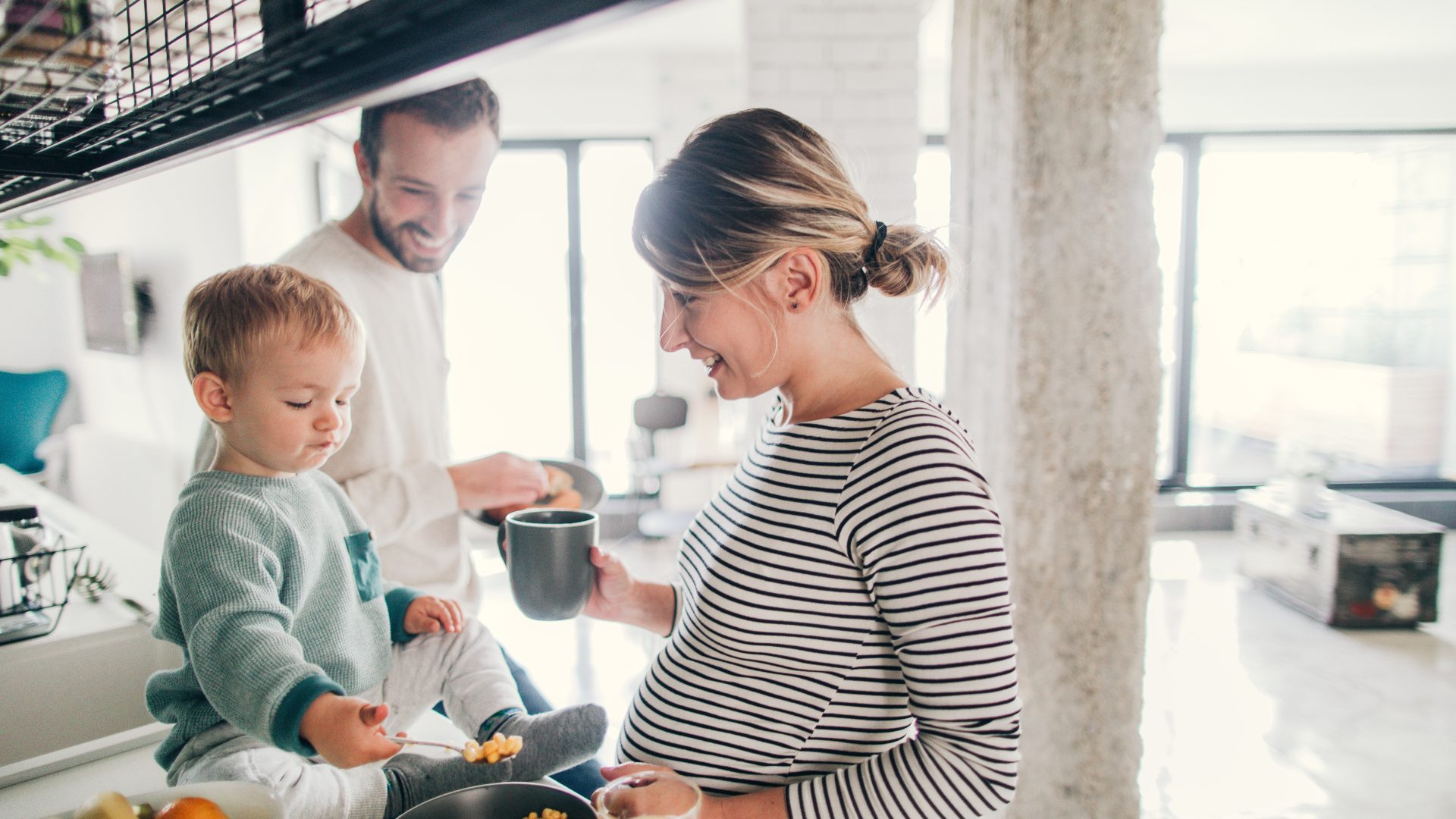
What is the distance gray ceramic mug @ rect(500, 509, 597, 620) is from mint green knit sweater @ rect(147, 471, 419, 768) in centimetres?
18

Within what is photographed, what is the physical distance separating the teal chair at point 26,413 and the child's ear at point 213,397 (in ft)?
17.9

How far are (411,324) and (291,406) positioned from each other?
2.01ft

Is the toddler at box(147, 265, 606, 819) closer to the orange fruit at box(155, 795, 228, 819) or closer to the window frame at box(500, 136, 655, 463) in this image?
the orange fruit at box(155, 795, 228, 819)

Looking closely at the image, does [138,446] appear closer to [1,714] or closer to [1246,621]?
[1,714]

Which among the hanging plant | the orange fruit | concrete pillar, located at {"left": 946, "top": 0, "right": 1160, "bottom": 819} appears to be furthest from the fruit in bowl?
concrete pillar, located at {"left": 946, "top": 0, "right": 1160, "bottom": 819}

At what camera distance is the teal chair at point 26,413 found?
501 cm

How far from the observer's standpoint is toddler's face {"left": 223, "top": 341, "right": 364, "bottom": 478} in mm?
818

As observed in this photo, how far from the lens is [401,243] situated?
4.50 ft

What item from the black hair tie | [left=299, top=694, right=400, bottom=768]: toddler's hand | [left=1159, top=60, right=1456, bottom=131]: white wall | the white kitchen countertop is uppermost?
[left=1159, top=60, right=1456, bottom=131]: white wall

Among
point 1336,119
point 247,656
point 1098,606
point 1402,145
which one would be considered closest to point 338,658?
point 247,656

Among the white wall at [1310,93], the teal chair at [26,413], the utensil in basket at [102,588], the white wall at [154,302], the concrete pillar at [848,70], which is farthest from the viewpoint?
the white wall at [1310,93]

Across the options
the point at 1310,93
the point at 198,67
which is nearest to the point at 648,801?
the point at 198,67

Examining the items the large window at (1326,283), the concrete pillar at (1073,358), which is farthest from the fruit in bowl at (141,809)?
the large window at (1326,283)

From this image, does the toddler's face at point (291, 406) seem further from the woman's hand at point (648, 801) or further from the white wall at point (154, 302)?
the white wall at point (154, 302)
